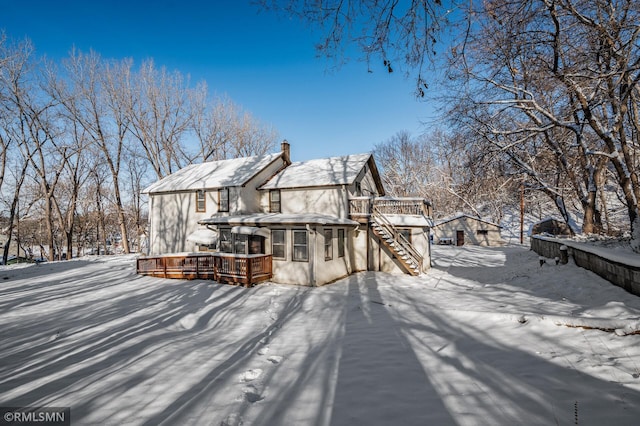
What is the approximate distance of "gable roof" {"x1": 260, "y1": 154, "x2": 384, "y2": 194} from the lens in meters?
15.6

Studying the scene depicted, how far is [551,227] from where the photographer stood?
3116cm

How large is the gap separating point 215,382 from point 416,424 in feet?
9.70

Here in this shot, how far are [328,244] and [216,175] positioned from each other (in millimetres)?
9701

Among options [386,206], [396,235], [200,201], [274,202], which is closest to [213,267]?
[274,202]

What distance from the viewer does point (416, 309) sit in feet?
27.0

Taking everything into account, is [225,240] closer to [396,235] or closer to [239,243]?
[239,243]

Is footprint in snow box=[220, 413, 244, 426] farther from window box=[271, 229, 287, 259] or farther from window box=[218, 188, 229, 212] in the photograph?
window box=[218, 188, 229, 212]

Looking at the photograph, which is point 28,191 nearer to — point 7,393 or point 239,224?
point 239,224

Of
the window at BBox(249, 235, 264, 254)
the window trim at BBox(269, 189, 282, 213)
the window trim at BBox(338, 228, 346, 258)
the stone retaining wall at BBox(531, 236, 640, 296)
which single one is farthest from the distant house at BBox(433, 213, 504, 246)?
the window at BBox(249, 235, 264, 254)

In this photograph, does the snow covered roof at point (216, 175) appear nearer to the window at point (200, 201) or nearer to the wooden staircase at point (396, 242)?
the window at point (200, 201)

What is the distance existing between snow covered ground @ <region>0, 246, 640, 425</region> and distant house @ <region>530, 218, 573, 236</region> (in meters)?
25.7

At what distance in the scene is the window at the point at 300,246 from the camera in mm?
13070

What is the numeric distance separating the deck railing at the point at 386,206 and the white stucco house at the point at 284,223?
0.18 feet

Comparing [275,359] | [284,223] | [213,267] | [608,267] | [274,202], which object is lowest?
[275,359]
